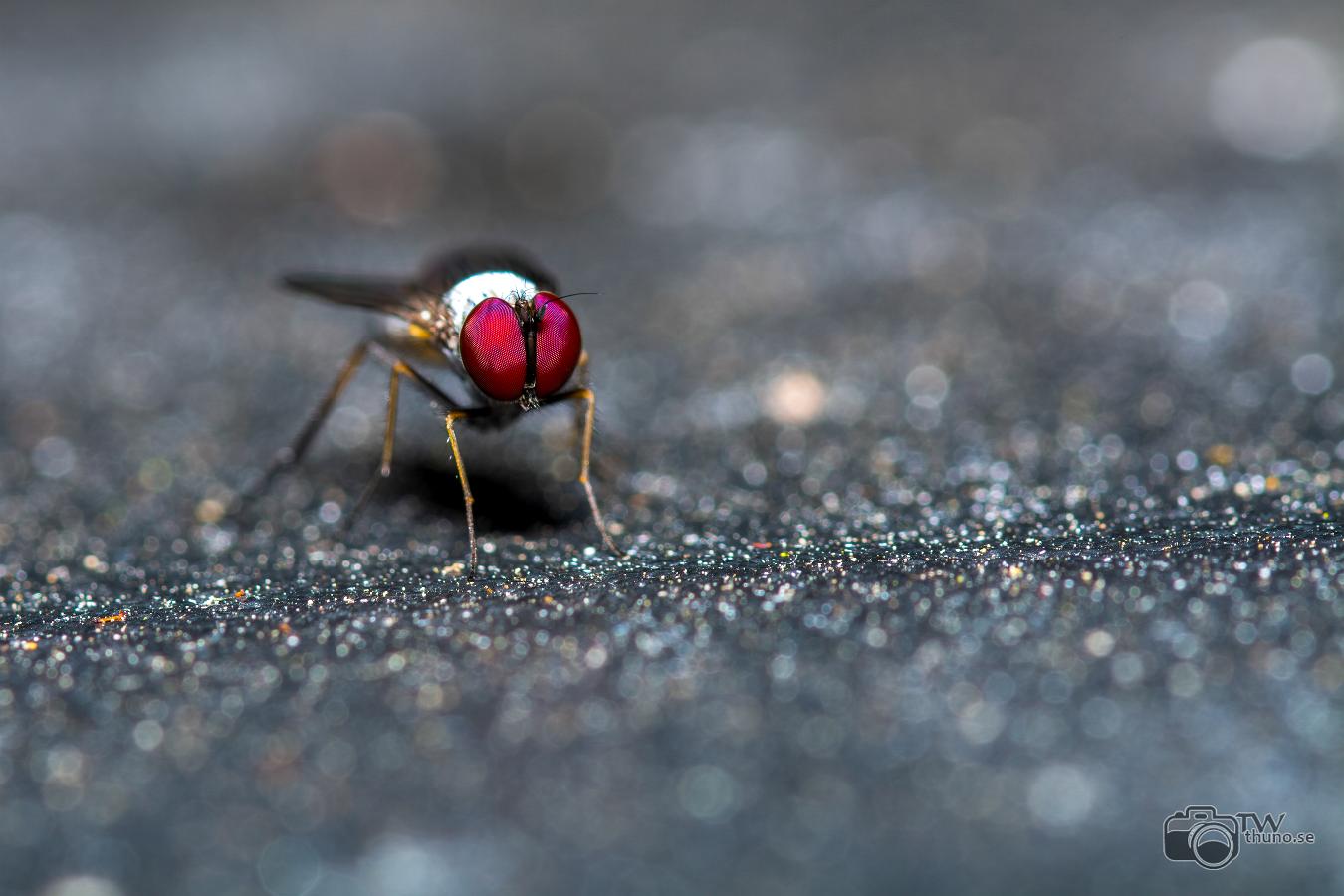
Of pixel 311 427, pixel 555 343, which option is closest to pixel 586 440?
pixel 555 343

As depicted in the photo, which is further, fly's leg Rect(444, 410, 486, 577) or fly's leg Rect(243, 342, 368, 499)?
fly's leg Rect(243, 342, 368, 499)

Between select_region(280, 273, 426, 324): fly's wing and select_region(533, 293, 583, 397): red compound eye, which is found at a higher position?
select_region(280, 273, 426, 324): fly's wing

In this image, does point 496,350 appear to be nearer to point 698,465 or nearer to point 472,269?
point 472,269

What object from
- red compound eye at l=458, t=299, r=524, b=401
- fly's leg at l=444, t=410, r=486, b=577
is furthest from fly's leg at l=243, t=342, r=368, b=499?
red compound eye at l=458, t=299, r=524, b=401

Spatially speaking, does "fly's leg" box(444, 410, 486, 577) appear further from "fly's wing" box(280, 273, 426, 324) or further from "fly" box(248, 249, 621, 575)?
"fly's wing" box(280, 273, 426, 324)

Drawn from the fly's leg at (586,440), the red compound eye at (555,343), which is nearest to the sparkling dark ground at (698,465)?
the fly's leg at (586,440)

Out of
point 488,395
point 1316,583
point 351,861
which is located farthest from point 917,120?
point 351,861

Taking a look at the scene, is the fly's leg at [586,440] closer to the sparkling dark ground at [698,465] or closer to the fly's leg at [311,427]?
the sparkling dark ground at [698,465]
